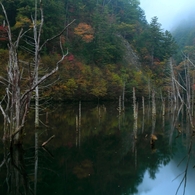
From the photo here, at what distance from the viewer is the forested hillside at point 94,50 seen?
3469cm

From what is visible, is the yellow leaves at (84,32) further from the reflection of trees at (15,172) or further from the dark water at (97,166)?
the reflection of trees at (15,172)

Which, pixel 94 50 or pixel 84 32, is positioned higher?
pixel 84 32

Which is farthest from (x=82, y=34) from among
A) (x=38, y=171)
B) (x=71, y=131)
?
(x=38, y=171)

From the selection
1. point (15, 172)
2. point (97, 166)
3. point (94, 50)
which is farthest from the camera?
point (94, 50)

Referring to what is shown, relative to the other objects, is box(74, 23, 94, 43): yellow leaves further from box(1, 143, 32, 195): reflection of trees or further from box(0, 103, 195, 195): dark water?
box(1, 143, 32, 195): reflection of trees

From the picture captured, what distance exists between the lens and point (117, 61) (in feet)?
168

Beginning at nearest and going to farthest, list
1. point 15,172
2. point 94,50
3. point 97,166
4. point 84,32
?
point 15,172 → point 97,166 → point 84,32 → point 94,50

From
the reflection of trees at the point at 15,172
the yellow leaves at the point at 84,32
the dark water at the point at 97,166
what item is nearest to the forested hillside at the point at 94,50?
the yellow leaves at the point at 84,32

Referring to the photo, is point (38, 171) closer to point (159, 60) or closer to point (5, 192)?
point (5, 192)

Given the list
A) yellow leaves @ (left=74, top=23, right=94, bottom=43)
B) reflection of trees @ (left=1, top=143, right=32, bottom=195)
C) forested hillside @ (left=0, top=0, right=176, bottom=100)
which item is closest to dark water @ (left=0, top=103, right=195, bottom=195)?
reflection of trees @ (left=1, top=143, right=32, bottom=195)

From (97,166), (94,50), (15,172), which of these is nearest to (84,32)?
(94,50)

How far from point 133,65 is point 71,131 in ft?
129

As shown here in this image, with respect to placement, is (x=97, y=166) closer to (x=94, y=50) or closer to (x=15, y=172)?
(x=15, y=172)

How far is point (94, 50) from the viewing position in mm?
45844
